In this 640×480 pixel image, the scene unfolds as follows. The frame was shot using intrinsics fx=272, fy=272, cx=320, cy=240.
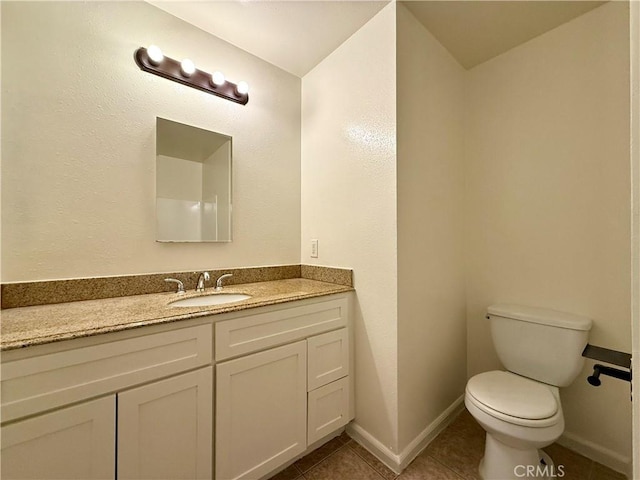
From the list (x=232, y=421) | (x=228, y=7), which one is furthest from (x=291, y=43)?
(x=232, y=421)

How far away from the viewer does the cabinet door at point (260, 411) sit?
1106 millimetres

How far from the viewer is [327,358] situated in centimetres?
145

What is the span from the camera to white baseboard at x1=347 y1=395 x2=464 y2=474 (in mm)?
1383

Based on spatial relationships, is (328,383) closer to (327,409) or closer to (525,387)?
(327,409)

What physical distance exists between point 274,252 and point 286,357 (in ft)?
2.54

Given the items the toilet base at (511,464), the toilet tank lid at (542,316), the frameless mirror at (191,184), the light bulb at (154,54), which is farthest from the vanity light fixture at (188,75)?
the toilet base at (511,464)

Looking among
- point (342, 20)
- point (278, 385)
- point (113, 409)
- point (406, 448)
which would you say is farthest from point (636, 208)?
point (342, 20)

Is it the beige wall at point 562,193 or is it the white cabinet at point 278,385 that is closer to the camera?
the white cabinet at point 278,385

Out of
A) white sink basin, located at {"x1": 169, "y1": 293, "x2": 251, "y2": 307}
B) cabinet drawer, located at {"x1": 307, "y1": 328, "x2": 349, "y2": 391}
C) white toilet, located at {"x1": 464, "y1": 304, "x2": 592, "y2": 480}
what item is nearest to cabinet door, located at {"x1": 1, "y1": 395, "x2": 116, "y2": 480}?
white sink basin, located at {"x1": 169, "y1": 293, "x2": 251, "y2": 307}

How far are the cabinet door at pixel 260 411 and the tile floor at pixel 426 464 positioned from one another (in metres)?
0.18

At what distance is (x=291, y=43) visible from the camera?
168cm

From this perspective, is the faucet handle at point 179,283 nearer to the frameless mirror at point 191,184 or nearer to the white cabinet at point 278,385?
the frameless mirror at point 191,184

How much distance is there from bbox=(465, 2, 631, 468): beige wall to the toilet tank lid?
0.08m

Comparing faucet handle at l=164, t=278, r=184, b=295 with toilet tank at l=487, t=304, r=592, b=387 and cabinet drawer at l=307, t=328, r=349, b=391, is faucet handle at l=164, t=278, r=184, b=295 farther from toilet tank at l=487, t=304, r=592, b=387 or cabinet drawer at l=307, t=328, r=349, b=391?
toilet tank at l=487, t=304, r=592, b=387
